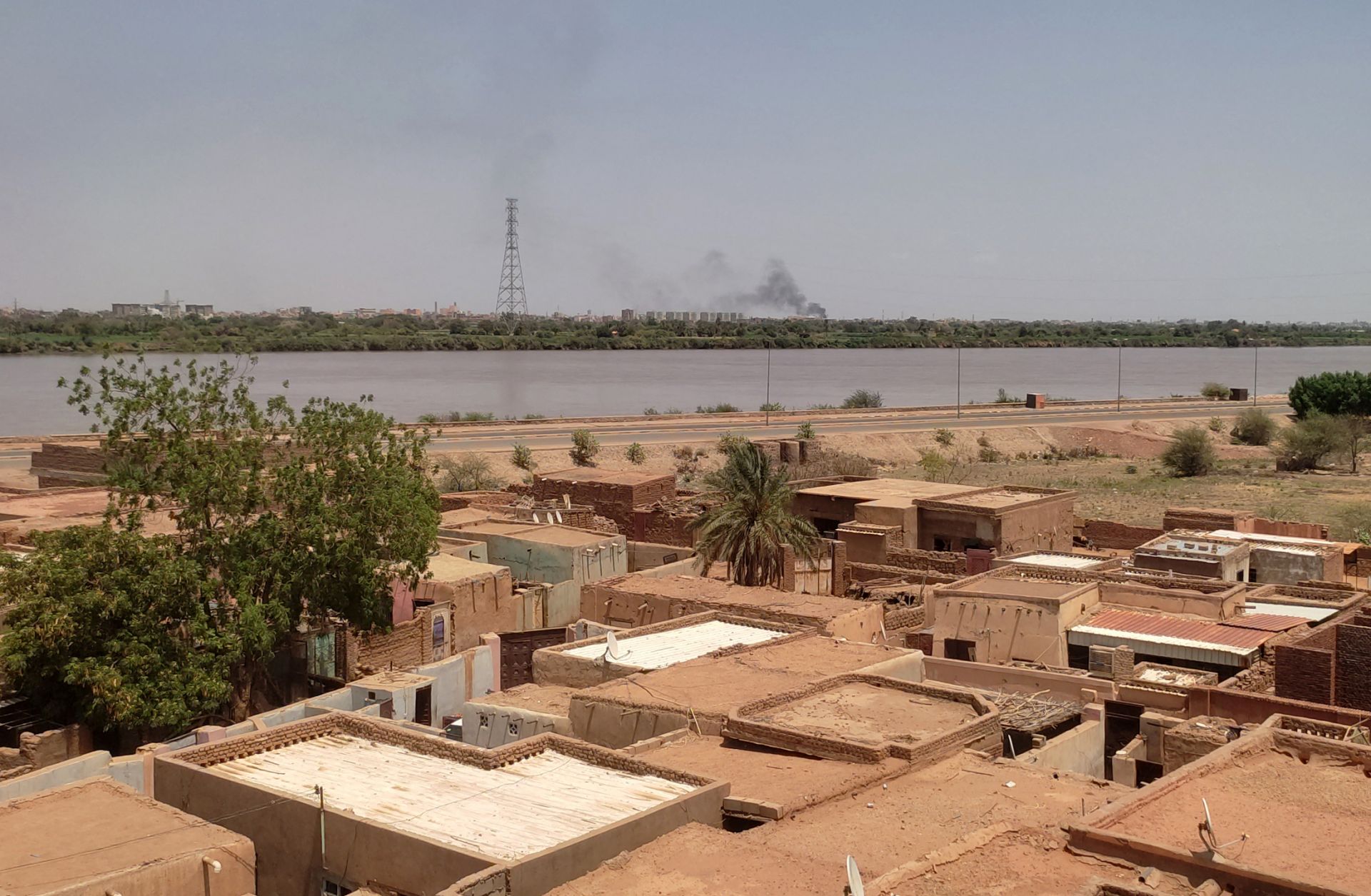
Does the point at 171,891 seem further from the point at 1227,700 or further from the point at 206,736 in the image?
the point at 1227,700

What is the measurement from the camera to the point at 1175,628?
23328 mm

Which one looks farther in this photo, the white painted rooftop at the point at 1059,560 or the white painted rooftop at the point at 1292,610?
the white painted rooftop at the point at 1059,560

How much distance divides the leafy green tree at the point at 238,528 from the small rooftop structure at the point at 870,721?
8367mm

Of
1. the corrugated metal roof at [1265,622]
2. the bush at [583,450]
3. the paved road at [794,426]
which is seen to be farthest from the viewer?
the paved road at [794,426]

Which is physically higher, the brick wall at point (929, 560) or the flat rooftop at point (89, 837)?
the flat rooftop at point (89, 837)

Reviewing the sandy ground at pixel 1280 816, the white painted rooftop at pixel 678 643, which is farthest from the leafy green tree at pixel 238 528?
the sandy ground at pixel 1280 816

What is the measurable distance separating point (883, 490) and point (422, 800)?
28.7 meters

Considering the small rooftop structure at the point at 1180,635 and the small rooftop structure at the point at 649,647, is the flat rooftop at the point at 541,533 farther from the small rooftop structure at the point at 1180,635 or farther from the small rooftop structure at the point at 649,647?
the small rooftop structure at the point at 1180,635

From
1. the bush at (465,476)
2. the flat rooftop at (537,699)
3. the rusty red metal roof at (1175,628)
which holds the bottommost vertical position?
the bush at (465,476)

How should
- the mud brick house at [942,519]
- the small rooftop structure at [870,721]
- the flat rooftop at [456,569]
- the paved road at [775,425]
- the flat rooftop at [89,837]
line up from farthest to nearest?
the paved road at [775,425] → the mud brick house at [942,519] → the flat rooftop at [456,569] → the small rooftop structure at [870,721] → the flat rooftop at [89,837]

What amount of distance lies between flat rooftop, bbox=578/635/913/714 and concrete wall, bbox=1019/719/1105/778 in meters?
2.87

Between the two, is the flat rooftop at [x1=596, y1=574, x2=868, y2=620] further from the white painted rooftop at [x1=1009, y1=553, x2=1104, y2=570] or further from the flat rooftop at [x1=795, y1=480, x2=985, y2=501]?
the flat rooftop at [x1=795, y1=480, x2=985, y2=501]

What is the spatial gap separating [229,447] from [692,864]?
43.6 feet

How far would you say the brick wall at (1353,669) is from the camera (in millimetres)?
19219
